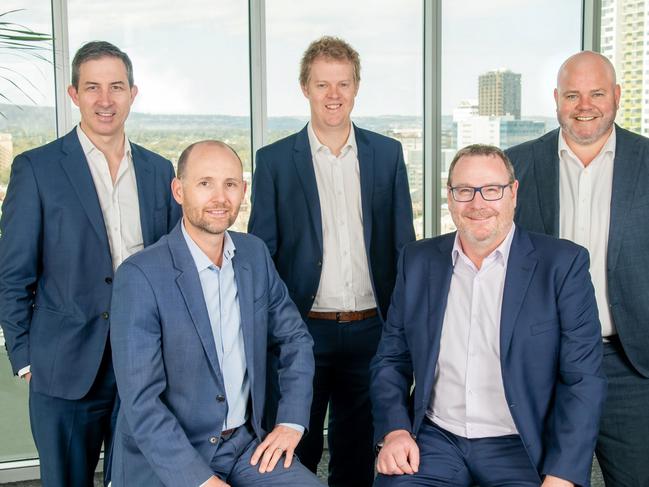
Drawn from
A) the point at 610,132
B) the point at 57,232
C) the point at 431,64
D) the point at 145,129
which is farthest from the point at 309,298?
the point at 431,64

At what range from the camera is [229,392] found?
2.48 m

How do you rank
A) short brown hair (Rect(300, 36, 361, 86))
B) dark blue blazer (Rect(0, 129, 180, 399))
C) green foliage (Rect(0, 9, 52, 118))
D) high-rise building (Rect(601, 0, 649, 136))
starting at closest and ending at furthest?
1. dark blue blazer (Rect(0, 129, 180, 399))
2. short brown hair (Rect(300, 36, 361, 86))
3. green foliage (Rect(0, 9, 52, 118))
4. high-rise building (Rect(601, 0, 649, 136))

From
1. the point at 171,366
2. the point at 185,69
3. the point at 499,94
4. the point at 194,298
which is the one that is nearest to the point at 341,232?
the point at 194,298

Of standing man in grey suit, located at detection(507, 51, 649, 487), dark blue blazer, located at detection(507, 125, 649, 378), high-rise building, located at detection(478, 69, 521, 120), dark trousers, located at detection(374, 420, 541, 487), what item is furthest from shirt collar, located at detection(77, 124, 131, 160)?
high-rise building, located at detection(478, 69, 521, 120)

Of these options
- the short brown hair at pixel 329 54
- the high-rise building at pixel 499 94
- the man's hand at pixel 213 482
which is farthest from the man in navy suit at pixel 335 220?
the high-rise building at pixel 499 94

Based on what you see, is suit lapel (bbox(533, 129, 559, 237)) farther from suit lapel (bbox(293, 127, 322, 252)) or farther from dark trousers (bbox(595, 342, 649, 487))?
suit lapel (bbox(293, 127, 322, 252))

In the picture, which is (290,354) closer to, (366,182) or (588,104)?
(366,182)

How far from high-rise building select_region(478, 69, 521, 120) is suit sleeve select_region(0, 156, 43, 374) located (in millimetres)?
3158

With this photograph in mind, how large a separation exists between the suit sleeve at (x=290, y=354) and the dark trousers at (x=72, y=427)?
0.69 meters

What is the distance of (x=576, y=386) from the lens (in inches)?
98.0

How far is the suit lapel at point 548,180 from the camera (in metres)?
3.09

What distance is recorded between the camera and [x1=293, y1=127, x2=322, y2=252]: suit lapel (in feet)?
10.8

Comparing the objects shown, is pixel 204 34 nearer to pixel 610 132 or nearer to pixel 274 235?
pixel 274 235

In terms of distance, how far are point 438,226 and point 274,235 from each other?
196cm
